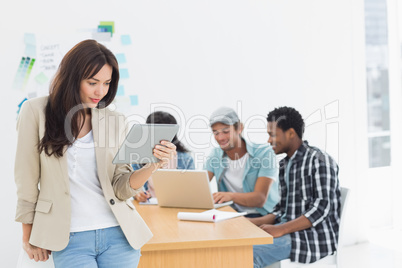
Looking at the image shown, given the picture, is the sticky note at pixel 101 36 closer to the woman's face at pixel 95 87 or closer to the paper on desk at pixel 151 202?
the paper on desk at pixel 151 202

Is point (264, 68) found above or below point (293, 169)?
above

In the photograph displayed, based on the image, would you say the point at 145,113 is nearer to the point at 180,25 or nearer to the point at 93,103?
the point at 180,25

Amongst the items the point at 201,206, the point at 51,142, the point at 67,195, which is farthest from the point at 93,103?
the point at 201,206

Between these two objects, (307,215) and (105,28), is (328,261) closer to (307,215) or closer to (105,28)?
(307,215)

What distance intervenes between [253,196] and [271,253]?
554 mm

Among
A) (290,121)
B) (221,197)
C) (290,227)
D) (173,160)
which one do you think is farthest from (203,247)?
(173,160)

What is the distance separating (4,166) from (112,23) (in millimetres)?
1294

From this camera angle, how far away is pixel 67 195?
55.4 inches

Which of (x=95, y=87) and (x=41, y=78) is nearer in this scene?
(x=95, y=87)

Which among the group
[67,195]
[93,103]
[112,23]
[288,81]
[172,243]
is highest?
[112,23]

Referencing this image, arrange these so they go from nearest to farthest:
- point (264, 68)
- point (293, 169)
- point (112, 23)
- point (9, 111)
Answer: point (293, 169)
point (9, 111)
point (112, 23)
point (264, 68)

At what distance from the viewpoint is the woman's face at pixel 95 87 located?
1.47m

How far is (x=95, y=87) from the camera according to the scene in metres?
1.49

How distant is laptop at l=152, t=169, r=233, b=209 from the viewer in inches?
95.3
